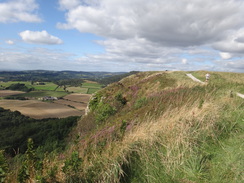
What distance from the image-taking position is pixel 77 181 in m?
3.28

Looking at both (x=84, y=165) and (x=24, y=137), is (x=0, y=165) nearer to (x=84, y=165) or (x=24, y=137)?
(x=84, y=165)

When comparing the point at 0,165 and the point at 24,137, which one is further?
the point at 24,137

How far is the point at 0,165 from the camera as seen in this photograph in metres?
2.78

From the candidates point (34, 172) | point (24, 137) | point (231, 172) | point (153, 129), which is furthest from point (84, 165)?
point (24, 137)

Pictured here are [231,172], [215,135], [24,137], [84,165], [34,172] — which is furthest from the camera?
[24,137]

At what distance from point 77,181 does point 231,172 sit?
319cm

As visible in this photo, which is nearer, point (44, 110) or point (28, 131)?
point (28, 131)

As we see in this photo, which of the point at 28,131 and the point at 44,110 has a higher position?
the point at 44,110

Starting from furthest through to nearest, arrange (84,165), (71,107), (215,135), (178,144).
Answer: (71,107)
(215,135)
(178,144)
(84,165)

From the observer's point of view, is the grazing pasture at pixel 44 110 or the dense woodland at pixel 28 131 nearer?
the dense woodland at pixel 28 131

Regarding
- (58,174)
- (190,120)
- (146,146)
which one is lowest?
(58,174)

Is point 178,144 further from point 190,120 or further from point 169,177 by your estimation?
point 190,120

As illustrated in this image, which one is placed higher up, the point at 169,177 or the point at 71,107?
the point at 169,177

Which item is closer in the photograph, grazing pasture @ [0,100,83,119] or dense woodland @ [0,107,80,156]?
dense woodland @ [0,107,80,156]
